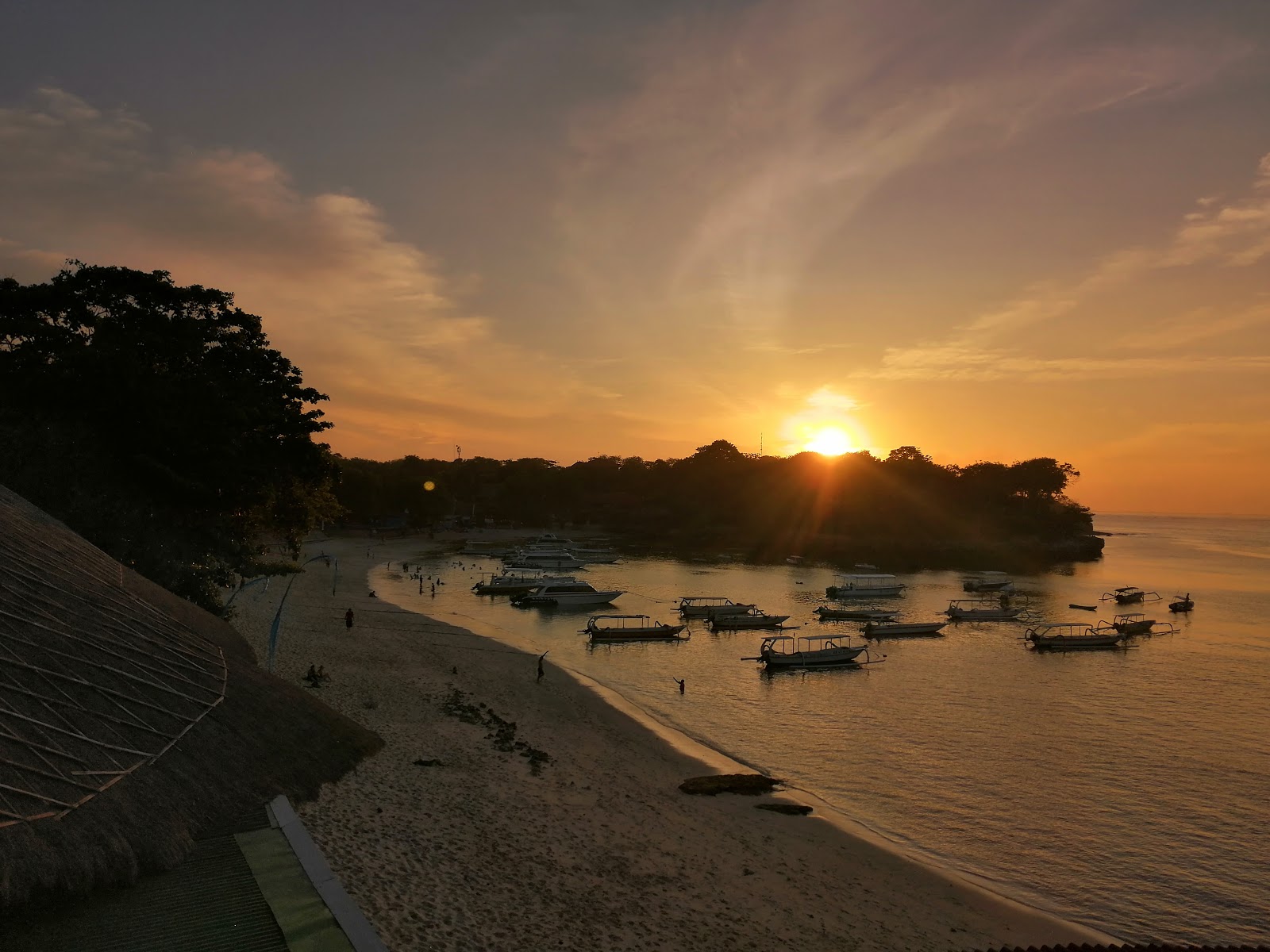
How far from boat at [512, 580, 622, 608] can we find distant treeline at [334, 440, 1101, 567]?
58.8 meters

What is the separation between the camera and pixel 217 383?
32.2 m

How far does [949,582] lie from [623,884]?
284ft

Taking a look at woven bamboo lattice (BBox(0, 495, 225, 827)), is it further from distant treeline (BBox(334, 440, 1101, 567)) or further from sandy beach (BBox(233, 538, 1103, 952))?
distant treeline (BBox(334, 440, 1101, 567))

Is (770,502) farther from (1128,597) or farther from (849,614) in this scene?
(849,614)

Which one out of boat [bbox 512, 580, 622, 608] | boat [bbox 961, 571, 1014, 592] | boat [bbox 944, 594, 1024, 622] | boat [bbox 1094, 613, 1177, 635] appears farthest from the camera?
boat [bbox 961, 571, 1014, 592]

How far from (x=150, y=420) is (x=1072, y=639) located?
57.8 m

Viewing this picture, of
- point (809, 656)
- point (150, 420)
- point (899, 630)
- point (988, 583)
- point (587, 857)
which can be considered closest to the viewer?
point (587, 857)

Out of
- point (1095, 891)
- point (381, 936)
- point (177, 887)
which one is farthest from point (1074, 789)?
point (177, 887)

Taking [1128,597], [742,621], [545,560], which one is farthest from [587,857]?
[1128,597]

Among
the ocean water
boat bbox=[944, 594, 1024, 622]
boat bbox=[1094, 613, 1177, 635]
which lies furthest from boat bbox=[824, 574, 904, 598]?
boat bbox=[1094, 613, 1177, 635]

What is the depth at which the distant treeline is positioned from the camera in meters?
136

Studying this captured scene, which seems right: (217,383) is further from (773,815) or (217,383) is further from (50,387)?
(773,815)

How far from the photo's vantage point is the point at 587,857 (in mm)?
17281

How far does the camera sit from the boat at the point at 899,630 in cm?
5559
